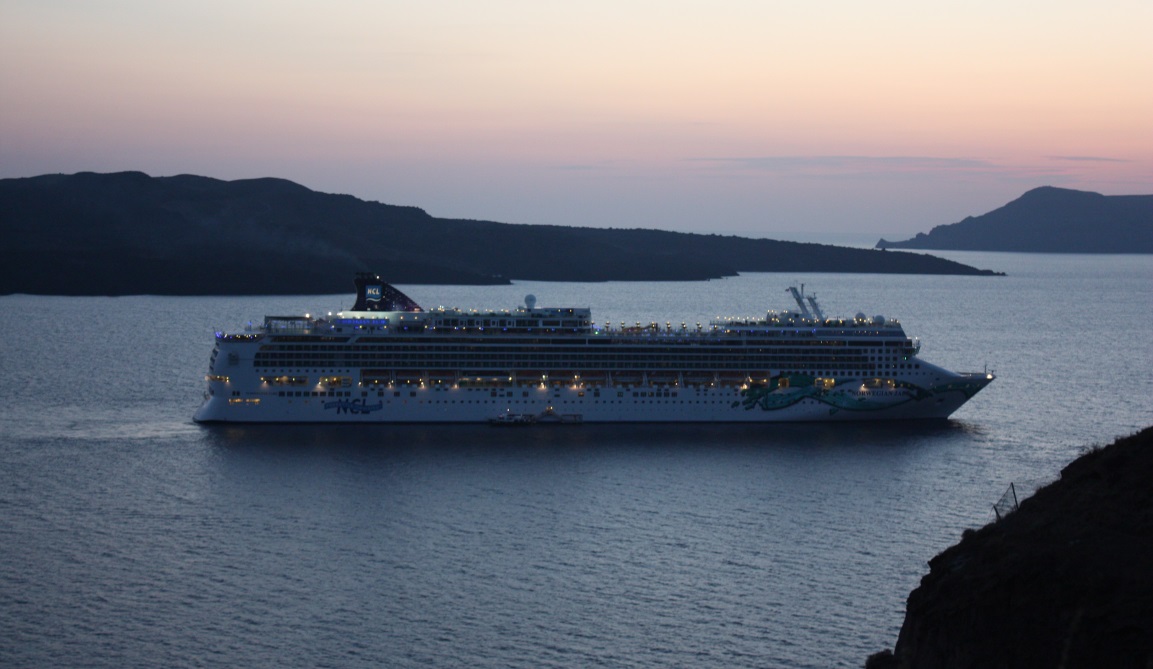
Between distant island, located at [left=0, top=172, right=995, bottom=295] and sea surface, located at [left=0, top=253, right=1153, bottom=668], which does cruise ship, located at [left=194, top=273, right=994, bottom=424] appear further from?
distant island, located at [left=0, top=172, right=995, bottom=295]

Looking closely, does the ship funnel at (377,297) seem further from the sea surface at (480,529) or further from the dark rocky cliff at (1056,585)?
the dark rocky cliff at (1056,585)

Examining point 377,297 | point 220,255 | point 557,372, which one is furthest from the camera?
point 220,255

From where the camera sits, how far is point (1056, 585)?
12867mm

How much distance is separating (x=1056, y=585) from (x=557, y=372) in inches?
1377

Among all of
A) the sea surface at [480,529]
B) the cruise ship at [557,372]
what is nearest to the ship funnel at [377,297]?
the cruise ship at [557,372]

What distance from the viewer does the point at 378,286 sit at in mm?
50531

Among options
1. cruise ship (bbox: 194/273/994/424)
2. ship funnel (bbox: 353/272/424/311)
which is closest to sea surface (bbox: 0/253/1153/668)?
cruise ship (bbox: 194/273/994/424)

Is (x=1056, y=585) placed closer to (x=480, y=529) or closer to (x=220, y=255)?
(x=480, y=529)

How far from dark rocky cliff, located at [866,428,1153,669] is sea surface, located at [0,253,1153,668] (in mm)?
A: 9168

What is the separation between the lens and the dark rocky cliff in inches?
488

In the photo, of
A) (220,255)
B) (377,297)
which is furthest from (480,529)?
(220,255)

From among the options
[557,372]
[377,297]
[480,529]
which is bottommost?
[480,529]

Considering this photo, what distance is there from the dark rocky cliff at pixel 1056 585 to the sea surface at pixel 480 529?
30.1 ft

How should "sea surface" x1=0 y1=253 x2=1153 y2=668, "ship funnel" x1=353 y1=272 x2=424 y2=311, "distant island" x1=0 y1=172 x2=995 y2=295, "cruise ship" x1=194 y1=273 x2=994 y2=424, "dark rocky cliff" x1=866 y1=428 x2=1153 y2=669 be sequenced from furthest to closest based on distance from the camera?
"distant island" x1=0 y1=172 x2=995 y2=295 → "ship funnel" x1=353 y1=272 x2=424 y2=311 → "cruise ship" x1=194 y1=273 x2=994 y2=424 → "sea surface" x1=0 y1=253 x2=1153 y2=668 → "dark rocky cliff" x1=866 y1=428 x2=1153 y2=669
